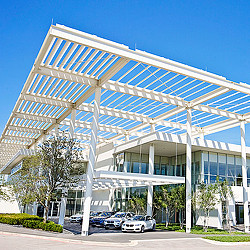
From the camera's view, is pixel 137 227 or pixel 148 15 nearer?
pixel 148 15

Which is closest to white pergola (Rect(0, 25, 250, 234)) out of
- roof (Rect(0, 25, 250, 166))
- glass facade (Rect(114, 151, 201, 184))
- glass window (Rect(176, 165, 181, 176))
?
roof (Rect(0, 25, 250, 166))

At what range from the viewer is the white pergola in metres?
16.7

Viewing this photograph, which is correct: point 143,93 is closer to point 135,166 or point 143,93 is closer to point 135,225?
point 135,225

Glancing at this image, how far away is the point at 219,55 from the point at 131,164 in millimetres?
18338

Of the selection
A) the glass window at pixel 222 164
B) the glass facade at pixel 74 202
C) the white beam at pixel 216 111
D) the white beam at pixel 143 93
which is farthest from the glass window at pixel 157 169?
the glass facade at pixel 74 202

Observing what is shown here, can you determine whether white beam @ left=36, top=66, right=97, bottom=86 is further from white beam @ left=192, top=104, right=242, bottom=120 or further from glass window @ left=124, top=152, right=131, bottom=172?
glass window @ left=124, top=152, right=131, bottom=172

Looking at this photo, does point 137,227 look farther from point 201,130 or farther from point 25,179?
point 201,130

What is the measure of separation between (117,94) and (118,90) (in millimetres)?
2005

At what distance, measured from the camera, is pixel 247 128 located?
1072 inches

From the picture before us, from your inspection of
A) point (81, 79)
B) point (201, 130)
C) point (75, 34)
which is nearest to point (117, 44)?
point (75, 34)

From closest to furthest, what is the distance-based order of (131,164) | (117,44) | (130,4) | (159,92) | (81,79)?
(130,4)
(117,44)
(81,79)
(159,92)
(131,164)

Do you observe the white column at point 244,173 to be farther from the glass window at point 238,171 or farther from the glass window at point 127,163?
the glass window at point 127,163

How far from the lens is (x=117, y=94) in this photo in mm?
23062

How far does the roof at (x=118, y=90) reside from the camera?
16.5 meters
